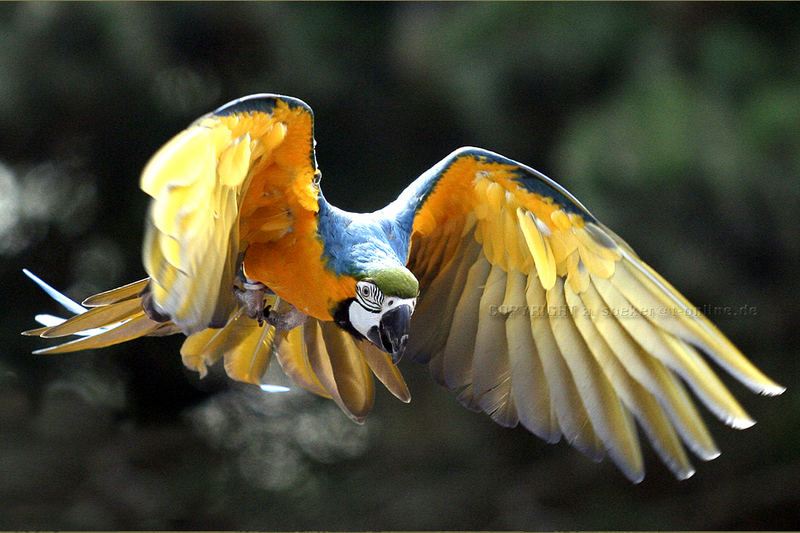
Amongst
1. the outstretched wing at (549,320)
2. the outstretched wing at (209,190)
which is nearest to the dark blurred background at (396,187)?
the outstretched wing at (549,320)

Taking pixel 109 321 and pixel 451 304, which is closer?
pixel 109 321

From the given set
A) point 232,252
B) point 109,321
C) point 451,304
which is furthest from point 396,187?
point 232,252

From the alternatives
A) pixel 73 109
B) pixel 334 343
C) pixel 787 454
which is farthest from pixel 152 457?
pixel 787 454

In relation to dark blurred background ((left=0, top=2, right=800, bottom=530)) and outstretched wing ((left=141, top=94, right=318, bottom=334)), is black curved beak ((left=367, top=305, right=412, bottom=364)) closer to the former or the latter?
outstretched wing ((left=141, top=94, right=318, bottom=334))

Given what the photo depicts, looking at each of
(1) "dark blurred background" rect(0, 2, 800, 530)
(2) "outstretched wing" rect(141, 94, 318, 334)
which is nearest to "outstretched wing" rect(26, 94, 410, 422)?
(2) "outstretched wing" rect(141, 94, 318, 334)

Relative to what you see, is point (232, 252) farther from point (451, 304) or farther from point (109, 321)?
point (451, 304)
